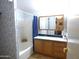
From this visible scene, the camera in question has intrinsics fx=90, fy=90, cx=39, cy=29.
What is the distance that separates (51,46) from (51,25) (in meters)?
1.00

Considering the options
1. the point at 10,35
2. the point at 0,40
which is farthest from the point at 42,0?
the point at 0,40

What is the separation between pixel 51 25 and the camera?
158 inches

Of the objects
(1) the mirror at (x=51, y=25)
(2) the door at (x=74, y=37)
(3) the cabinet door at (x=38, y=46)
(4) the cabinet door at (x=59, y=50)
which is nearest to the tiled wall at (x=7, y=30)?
(3) the cabinet door at (x=38, y=46)

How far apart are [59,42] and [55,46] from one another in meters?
0.24

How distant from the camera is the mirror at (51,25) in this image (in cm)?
378

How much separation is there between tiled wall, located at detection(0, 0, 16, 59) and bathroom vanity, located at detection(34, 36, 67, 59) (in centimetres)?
141

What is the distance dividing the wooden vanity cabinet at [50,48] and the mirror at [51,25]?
2.05 ft

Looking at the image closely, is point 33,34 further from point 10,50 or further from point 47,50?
point 10,50

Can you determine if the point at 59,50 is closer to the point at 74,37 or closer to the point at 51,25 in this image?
the point at 51,25

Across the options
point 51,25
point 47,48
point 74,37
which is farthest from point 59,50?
point 74,37

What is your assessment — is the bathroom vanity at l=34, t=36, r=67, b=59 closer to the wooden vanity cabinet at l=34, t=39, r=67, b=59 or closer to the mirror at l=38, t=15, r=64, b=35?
the wooden vanity cabinet at l=34, t=39, r=67, b=59

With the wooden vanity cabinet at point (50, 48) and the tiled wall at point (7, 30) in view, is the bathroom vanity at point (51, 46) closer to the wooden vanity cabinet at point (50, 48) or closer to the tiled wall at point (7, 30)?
the wooden vanity cabinet at point (50, 48)

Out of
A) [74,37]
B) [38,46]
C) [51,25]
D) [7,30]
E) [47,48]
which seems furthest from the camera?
[51,25]

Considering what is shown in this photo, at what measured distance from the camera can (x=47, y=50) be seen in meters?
3.59
